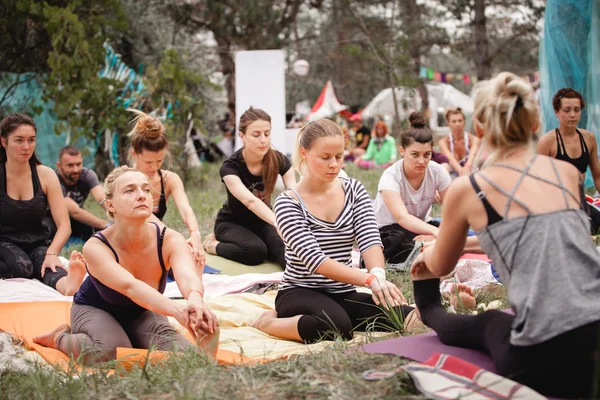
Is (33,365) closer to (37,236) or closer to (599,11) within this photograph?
(37,236)

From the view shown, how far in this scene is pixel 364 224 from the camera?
3.76m

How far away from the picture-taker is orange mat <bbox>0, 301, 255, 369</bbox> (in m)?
3.22

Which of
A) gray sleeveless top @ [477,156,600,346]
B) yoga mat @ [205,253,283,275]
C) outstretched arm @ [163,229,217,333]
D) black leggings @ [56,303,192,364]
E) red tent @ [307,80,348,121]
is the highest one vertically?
red tent @ [307,80,348,121]

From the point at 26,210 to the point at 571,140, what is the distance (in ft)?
13.8

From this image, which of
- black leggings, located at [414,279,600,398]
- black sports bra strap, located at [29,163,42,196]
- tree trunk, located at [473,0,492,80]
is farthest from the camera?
tree trunk, located at [473,0,492,80]

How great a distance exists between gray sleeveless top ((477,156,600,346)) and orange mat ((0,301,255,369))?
1.27m

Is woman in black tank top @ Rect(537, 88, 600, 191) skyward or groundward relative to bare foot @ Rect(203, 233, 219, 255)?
skyward

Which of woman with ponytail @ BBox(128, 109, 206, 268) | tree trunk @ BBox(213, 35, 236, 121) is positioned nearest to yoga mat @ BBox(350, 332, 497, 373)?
woman with ponytail @ BBox(128, 109, 206, 268)

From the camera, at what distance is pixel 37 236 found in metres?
5.27

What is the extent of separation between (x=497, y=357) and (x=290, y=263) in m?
1.58

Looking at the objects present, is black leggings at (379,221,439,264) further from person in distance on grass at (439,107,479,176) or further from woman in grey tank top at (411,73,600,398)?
person in distance on grass at (439,107,479,176)

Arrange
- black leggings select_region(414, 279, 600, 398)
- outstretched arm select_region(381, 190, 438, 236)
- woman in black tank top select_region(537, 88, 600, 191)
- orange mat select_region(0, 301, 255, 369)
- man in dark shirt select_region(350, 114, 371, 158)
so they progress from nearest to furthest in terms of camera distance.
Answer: black leggings select_region(414, 279, 600, 398)
orange mat select_region(0, 301, 255, 369)
outstretched arm select_region(381, 190, 438, 236)
woman in black tank top select_region(537, 88, 600, 191)
man in dark shirt select_region(350, 114, 371, 158)

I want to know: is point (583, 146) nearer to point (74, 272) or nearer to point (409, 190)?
point (409, 190)

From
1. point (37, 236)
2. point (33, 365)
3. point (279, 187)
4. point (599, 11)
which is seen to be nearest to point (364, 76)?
point (279, 187)
